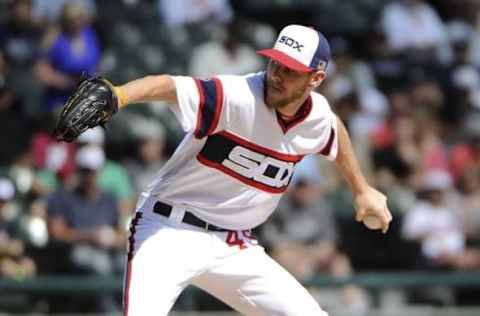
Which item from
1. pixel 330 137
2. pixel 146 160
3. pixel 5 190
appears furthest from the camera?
pixel 146 160

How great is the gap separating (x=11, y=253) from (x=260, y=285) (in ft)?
13.2

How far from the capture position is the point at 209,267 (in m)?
5.90

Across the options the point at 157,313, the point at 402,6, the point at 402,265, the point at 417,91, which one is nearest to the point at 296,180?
the point at 402,265

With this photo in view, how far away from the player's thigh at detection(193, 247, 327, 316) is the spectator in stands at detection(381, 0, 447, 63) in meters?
7.87

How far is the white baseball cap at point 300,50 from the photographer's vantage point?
5.66 meters

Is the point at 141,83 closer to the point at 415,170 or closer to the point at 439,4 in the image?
the point at 415,170

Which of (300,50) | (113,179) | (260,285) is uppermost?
(300,50)

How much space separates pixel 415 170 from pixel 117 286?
11.8 feet

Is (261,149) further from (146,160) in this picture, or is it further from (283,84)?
(146,160)

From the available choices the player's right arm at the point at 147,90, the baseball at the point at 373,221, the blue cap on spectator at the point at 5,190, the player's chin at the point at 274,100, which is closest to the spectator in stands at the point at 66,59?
the blue cap on spectator at the point at 5,190

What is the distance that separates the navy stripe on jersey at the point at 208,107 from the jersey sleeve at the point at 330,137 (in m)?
Answer: 0.72

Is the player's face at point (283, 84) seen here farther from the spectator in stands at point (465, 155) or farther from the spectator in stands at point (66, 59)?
the spectator in stands at point (465, 155)

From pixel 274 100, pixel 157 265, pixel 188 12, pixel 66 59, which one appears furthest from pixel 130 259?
pixel 188 12

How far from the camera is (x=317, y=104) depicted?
20.0 feet
